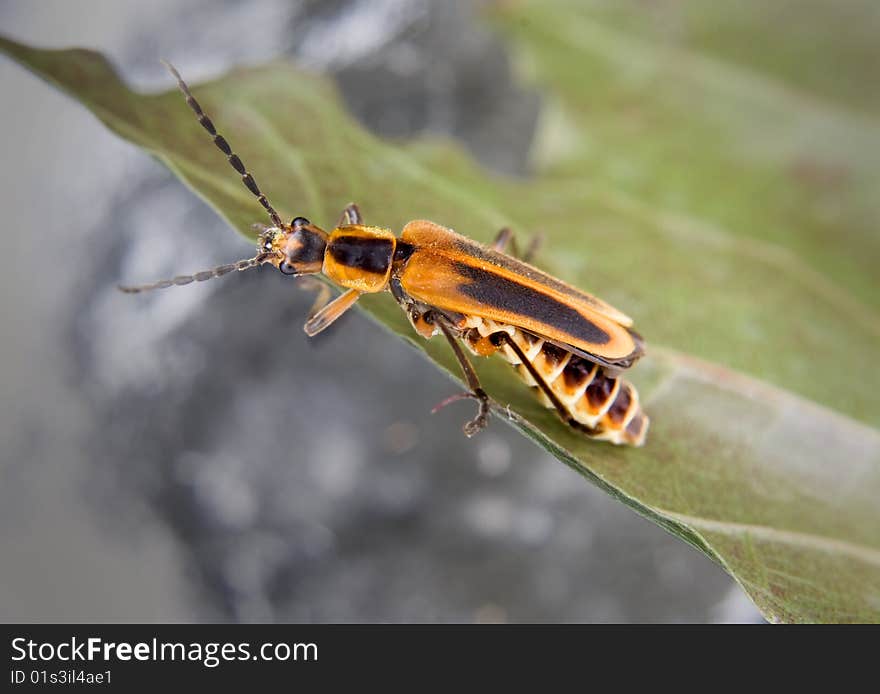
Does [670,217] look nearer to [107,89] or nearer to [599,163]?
[599,163]

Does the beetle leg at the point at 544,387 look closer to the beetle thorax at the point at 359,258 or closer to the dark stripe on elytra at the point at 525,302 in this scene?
the dark stripe on elytra at the point at 525,302

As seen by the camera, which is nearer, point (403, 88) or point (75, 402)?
point (75, 402)

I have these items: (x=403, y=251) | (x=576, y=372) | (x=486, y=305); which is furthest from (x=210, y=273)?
(x=576, y=372)

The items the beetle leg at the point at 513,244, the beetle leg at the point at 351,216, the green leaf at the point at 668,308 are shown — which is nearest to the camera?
the green leaf at the point at 668,308

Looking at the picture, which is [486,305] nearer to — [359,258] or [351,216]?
[359,258]

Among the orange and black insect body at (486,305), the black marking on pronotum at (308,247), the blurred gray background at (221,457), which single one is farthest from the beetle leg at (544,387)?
the blurred gray background at (221,457)

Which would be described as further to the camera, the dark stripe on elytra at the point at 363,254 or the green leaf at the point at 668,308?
the dark stripe on elytra at the point at 363,254

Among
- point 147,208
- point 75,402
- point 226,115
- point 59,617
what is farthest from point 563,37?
point 59,617
